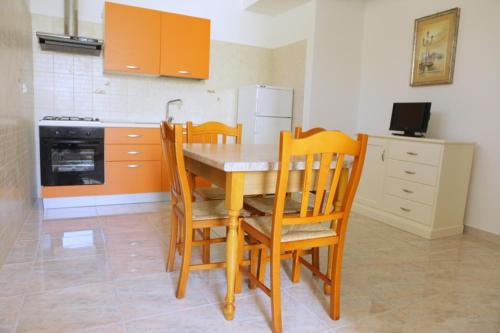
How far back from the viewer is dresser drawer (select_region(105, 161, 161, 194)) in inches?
142

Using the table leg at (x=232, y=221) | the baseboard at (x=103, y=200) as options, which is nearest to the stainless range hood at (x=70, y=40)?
the baseboard at (x=103, y=200)

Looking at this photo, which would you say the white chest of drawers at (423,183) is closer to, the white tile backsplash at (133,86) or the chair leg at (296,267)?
the chair leg at (296,267)

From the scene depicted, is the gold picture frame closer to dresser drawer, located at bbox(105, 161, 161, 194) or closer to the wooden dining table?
the wooden dining table

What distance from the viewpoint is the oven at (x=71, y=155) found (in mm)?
3328

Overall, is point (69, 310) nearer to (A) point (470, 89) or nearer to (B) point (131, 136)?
(B) point (131, 136)

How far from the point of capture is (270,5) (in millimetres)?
4414

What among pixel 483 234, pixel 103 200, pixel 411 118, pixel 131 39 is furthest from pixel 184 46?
pixel 483 234

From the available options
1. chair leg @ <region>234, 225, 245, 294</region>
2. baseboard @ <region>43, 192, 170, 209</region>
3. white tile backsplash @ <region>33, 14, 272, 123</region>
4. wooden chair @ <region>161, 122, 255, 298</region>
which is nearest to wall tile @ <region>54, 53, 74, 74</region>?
white tile backsplash @ <region>33, 14, 272, 123</region>

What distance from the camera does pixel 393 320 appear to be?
5.73ft

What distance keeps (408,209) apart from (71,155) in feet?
10.6

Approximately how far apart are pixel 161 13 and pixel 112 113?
1228 millimetres

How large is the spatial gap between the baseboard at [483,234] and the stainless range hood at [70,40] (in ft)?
12.9

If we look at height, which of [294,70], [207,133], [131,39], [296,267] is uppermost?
[131,39]

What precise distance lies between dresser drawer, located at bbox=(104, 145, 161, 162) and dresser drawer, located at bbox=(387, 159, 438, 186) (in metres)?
2.37
